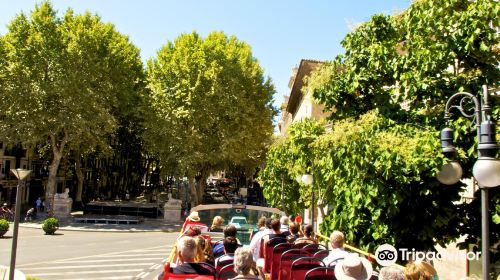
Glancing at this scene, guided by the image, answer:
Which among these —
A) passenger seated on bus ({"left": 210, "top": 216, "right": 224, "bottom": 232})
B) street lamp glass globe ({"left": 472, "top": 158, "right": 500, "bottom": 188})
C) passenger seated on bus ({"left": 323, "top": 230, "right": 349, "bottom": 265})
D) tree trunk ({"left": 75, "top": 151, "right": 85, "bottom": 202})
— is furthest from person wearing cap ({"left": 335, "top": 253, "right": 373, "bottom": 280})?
tree trunk ({"left": 75, "top": 151, "right": 85, "bottom": 202})

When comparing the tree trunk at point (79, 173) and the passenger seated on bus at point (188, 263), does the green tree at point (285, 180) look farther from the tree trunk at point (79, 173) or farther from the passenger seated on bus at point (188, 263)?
the tree trunk at point (79, 173)

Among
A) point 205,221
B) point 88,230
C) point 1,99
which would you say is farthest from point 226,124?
point 205,221

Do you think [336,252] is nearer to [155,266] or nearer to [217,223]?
[217,223]

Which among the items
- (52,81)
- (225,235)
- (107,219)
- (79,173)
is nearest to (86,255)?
(225,235)

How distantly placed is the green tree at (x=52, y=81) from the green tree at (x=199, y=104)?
182 inches

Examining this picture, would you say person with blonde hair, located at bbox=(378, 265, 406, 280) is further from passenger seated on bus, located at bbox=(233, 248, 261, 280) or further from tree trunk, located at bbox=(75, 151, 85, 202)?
tree trunk, located at bbox=(75, 151, 85, 202)

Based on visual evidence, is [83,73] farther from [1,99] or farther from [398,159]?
[398,159]

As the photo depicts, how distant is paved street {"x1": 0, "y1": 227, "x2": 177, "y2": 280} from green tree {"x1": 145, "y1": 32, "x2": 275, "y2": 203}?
11.8 meters

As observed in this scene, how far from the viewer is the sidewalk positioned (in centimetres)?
3349

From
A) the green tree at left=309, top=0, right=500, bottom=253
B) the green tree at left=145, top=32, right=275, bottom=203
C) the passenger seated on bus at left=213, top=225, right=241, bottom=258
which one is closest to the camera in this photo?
the passenger seated on bus at left=213, top=225, right=241, bottom=258

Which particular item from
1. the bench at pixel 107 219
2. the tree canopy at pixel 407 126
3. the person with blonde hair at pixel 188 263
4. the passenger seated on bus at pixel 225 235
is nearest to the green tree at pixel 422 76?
the tree canopy at pixel 407 126

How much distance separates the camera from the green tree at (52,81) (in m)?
34.9

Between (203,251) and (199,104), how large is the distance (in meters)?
32.3

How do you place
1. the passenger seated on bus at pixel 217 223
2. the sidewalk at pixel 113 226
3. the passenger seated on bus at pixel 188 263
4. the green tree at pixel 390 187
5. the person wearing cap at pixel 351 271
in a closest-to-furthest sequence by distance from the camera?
1. the person wearing cap at pixel 351 271
2. the passenger seated on bus at pixel 188 263
3. the green tree at pixel 390 187
4. the passenger seated on bus at pixel 217 223
5. the sidewalk at pixel 113 226
